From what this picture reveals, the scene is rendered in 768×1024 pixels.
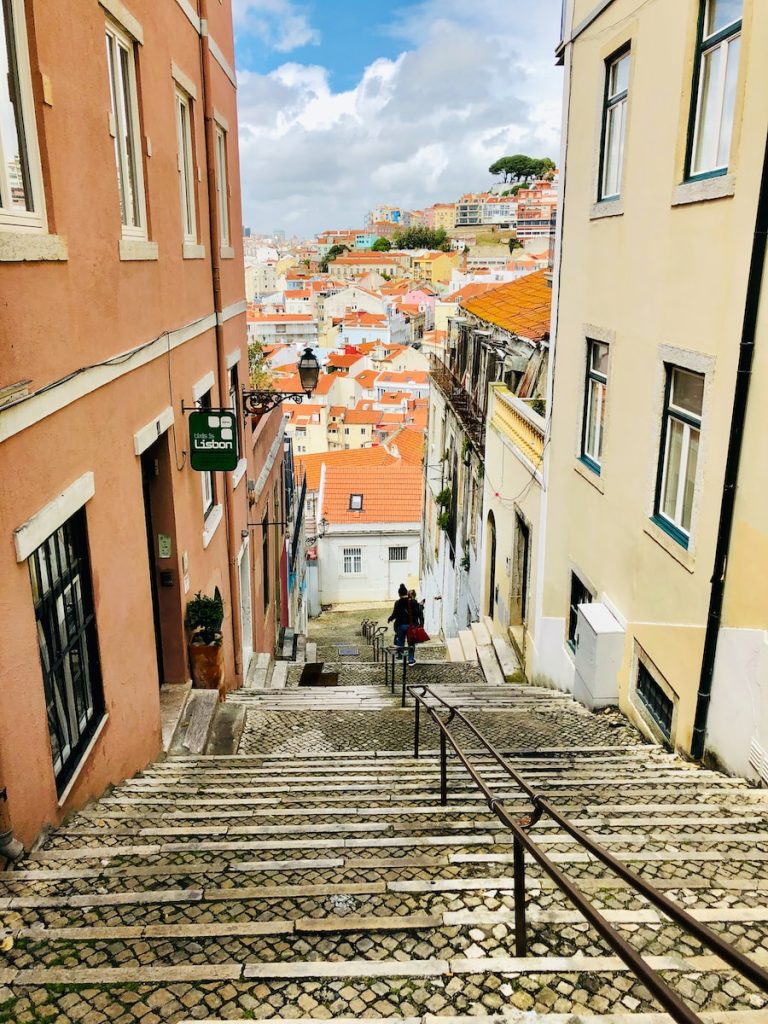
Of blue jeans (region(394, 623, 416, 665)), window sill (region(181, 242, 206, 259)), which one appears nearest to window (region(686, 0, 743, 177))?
window sill (region(181, 242, 206, 259))

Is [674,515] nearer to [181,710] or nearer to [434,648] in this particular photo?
[181,710]

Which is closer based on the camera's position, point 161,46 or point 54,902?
point 54,902

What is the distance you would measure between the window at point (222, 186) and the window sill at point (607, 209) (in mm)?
4703

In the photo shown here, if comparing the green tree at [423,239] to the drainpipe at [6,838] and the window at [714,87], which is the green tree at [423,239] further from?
the drainpipe at [6,838]

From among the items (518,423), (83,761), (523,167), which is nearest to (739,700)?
(83,761)

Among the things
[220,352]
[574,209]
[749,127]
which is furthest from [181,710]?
[574,209]

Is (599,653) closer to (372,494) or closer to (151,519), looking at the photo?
(151,519)

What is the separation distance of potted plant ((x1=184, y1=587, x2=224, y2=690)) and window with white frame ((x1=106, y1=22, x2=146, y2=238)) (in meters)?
3.70

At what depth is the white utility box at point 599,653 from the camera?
26.3 ft

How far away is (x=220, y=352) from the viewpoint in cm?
977

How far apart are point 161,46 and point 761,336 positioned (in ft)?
18.5

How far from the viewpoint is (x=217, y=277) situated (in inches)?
375

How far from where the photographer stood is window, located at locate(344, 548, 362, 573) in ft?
120

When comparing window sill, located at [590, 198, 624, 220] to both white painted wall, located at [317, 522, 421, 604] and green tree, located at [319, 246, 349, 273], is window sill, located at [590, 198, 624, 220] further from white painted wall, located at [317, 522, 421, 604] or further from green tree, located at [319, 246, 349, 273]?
green tree, located at [319, 246, 349, 273]
